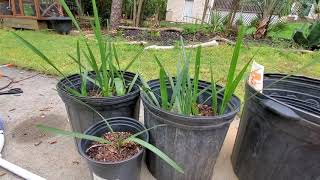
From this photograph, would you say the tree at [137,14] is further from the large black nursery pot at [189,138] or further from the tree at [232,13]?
the large black nursery pot at [189,138]

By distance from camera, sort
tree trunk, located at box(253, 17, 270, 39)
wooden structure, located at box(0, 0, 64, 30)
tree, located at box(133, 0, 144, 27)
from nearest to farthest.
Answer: tree trunk, located at box(253, 17, 270, 39) → wooden structure, located at box(0, 0, 64, 30) → tree, located at box(133, 0, 144, 27)

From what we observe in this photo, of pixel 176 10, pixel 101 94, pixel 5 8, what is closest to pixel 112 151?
pixel 101 94

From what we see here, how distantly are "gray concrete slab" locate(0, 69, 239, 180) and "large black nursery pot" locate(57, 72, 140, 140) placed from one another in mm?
Answer: 263

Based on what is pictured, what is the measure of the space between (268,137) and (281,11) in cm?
537

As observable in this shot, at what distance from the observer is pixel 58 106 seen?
2.40 meters

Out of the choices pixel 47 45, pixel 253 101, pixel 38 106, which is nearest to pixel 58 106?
pixel 38 106

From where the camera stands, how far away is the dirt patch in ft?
6.27

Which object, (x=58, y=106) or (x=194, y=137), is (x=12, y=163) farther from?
(x=194, y=137)

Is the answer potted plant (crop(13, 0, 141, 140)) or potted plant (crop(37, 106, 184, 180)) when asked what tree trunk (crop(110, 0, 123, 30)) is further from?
potted plant (crop(37, 106, 184, 180))

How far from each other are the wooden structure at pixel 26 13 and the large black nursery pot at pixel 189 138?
6077 mm

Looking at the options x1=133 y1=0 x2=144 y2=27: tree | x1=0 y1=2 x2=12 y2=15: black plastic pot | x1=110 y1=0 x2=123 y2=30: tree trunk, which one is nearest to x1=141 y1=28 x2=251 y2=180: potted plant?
x1=110 y1=0 x2=123 y2=30: tree trunk

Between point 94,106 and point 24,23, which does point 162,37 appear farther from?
point 94,106

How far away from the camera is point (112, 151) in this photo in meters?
1.31

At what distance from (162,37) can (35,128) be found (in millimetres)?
4099
